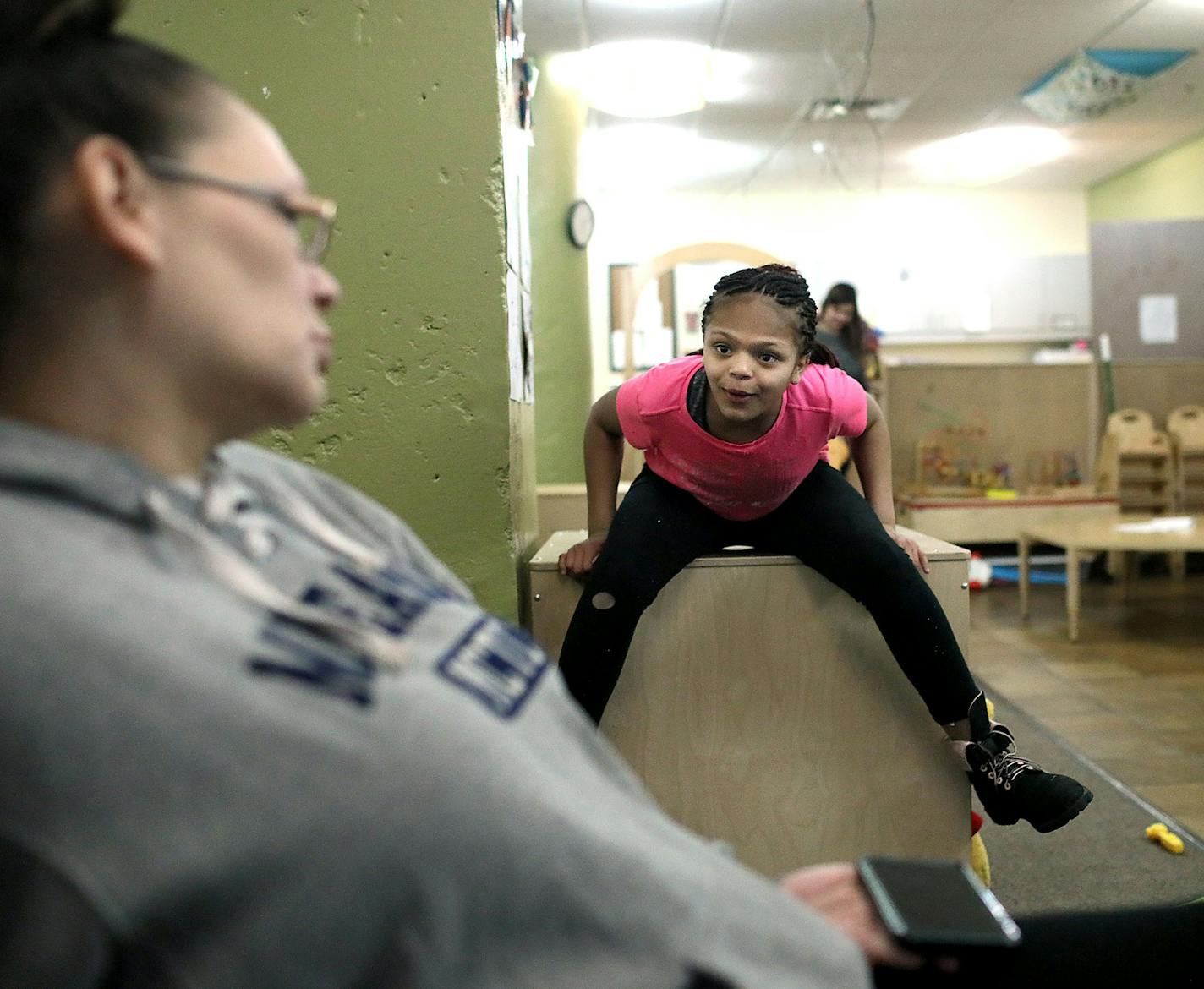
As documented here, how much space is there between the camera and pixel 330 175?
196 centimetres

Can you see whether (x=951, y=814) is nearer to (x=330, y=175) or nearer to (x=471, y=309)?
(x=471, y=309)

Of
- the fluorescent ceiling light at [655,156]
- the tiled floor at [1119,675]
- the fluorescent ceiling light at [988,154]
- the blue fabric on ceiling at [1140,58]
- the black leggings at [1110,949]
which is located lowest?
the tiled floor at [1119,675]

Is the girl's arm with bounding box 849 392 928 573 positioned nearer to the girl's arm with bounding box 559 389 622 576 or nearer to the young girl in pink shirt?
the young girl in pink shirt

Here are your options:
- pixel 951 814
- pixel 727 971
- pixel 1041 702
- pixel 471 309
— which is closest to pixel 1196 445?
pixel 1041 702

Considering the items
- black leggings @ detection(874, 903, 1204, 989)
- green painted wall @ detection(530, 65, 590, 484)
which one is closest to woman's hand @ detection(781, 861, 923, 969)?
black leggings @ detection(874, 903, 1204, 989)

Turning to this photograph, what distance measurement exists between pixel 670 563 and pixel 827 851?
61cm

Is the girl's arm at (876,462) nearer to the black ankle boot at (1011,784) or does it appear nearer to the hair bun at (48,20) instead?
the black ankle boot at (1011,784)

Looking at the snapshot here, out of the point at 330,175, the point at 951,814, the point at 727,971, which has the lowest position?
the point at 951,814

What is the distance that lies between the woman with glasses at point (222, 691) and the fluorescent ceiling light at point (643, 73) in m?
5.11

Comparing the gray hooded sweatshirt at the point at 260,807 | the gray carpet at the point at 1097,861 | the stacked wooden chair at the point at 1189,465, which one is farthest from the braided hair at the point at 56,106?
the stacked wooden chair at the point at 1189,465

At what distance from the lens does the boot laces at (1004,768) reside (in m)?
1.83

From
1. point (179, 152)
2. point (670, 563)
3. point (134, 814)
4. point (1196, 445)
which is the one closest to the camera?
point (134, 814)

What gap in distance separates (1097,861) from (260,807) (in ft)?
7.85

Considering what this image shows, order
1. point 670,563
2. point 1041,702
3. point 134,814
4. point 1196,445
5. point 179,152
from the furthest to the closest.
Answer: point 1196,445 < point 1041,702 < point 670,563 < point 179,152 < point 134,814
